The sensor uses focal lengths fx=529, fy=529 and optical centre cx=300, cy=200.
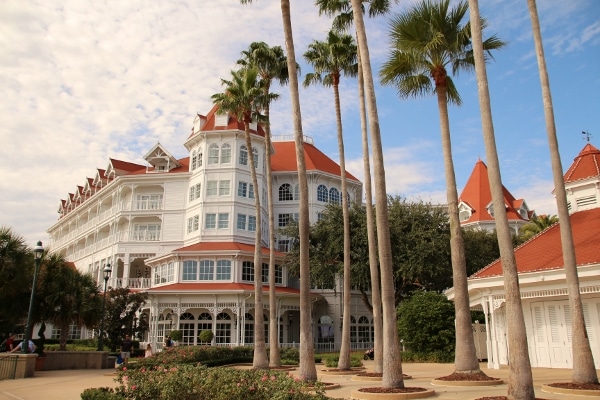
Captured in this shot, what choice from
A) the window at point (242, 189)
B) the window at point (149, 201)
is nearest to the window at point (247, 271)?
the window at point (242, 189)

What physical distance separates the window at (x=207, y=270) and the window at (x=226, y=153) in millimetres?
8848

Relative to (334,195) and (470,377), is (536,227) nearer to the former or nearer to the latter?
(334,195)

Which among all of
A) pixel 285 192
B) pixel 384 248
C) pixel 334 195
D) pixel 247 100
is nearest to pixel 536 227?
pixel 334 195

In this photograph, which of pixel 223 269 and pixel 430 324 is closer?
pixel 430 324

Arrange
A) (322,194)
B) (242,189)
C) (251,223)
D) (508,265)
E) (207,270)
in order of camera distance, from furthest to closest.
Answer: (322,194)
(242,189)
(251,223)
(207,270)
(508,265)

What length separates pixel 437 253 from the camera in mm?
34312

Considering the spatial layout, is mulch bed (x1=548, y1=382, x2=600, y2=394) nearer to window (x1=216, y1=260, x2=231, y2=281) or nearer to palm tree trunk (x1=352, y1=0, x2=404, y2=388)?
palm tree trunk (x1=352, y1=0, x2=404, y2=388)

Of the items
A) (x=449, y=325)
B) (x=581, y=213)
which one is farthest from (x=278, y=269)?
(x=581, y=213)

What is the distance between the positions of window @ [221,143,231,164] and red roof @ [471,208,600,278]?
26.4m

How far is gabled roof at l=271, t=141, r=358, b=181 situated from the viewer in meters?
49.1

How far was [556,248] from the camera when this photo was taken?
20.7 metres

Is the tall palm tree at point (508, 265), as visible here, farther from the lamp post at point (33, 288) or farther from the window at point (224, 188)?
the window at point (224, 188)

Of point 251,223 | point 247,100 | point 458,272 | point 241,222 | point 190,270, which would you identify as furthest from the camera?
point 251,223

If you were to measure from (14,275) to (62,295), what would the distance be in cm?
339
